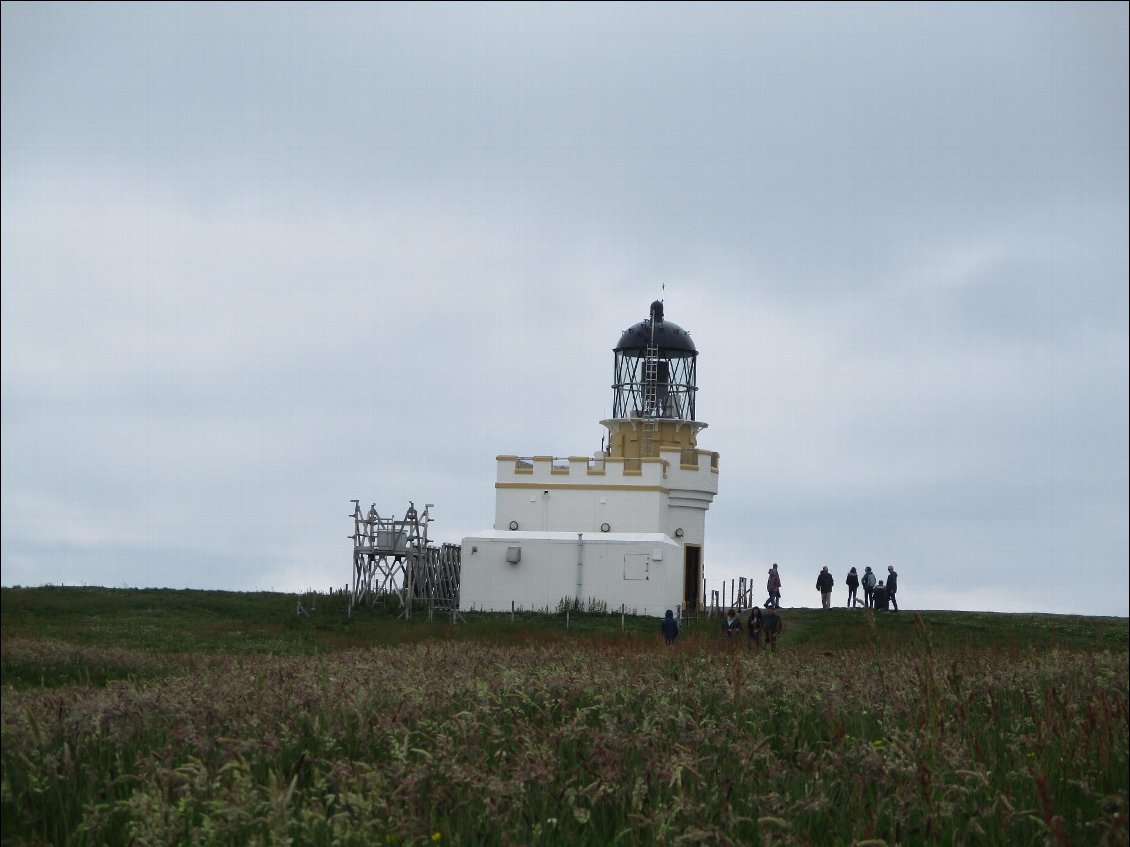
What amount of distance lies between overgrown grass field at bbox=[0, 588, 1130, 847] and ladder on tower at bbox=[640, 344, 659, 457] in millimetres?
29861

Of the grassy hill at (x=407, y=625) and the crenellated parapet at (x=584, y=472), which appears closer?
the grassy hill at (x=407, y=625)

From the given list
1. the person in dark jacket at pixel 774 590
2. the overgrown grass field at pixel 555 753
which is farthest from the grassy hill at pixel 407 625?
the overgrown grass field at pixel 555 753

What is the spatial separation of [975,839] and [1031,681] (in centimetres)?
426

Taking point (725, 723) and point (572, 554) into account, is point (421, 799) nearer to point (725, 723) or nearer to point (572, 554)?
point (725, 723)

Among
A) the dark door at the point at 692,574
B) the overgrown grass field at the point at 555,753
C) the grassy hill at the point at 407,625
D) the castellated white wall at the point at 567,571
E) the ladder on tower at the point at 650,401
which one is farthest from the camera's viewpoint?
the ladder on tower at the point at 650,401

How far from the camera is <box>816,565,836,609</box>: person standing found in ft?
131

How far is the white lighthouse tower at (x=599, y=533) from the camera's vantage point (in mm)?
37562

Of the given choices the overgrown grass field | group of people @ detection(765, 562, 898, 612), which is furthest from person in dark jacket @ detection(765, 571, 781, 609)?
the overgrown grass field

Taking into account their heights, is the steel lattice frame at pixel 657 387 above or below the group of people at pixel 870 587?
above

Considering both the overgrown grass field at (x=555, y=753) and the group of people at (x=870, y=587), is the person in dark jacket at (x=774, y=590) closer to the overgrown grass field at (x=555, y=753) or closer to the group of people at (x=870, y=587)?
the group of people at (x=870, y=587)

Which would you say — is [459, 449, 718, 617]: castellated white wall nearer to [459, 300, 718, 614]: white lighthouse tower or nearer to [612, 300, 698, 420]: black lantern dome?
[459, 300, 718, 614]: white lighthouse tower

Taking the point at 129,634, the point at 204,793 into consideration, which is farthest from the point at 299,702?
the point at 129,634

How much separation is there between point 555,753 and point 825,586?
111ft

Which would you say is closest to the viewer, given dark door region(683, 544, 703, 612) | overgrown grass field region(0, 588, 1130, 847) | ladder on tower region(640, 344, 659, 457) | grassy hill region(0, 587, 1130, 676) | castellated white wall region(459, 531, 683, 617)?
Answer: overgrown grass field region(0, 588, 1130, 847)
